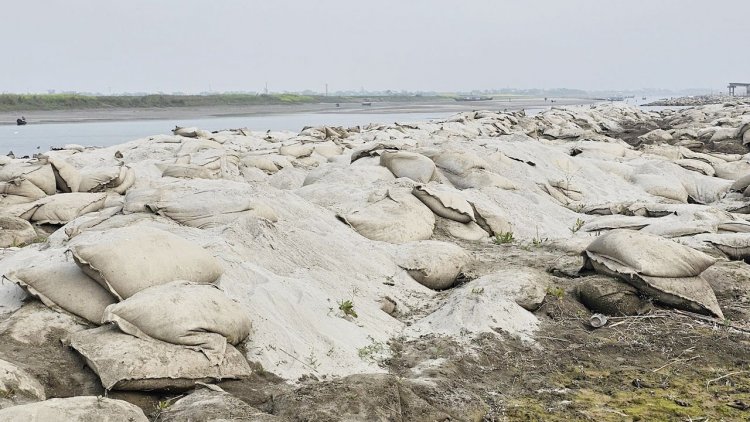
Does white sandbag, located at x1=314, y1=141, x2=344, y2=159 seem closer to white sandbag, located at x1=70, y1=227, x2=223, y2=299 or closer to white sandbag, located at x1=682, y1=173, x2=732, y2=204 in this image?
white sandbag, located at x1=682, y1=173, x2=732, y2=204

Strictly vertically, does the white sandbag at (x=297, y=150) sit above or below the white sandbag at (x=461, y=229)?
above

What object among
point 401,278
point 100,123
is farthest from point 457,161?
point 100,123

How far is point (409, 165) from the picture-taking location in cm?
884

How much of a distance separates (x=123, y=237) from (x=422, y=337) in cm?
228

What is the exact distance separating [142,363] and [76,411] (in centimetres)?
65

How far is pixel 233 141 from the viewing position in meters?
14.2

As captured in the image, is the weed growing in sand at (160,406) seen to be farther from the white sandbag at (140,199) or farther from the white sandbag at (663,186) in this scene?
the white sandbag at (663,186)

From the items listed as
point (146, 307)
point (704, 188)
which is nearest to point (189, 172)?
point (146, 307)

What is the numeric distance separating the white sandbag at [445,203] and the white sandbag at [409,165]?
1.14 m

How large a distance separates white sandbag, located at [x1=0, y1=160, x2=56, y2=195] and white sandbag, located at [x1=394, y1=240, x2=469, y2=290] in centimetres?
510

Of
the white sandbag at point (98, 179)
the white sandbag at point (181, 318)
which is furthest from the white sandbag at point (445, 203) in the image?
the white sandbag at point (98, 179)

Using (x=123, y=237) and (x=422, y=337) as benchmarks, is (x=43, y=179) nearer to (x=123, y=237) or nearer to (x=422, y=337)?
(x=123, y=237)

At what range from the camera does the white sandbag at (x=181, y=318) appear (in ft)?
11.8

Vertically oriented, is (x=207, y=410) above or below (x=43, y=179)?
below
